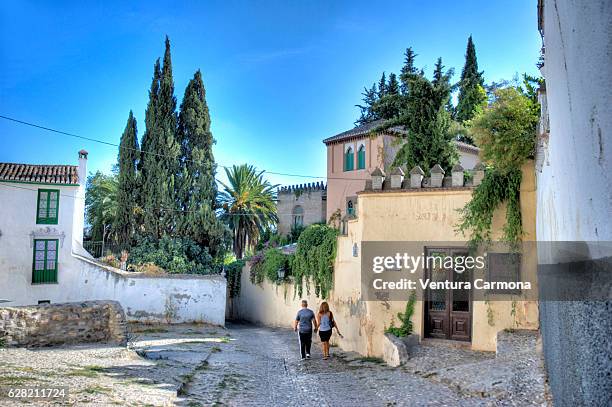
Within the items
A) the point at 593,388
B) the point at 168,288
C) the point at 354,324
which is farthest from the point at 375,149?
the point at 593,388

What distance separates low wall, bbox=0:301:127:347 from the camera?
988 centimetres

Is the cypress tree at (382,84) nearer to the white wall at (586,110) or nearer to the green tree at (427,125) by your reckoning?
the green tree at (427,125)

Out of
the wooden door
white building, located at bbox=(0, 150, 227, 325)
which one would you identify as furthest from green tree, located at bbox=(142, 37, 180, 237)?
the wooden door

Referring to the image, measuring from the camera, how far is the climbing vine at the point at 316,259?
1550cm

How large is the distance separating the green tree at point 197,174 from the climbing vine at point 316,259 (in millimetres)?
12386

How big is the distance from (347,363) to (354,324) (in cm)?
167

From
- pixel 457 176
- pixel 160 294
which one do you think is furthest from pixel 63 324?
pixel 160 294

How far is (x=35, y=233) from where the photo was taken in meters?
22.3

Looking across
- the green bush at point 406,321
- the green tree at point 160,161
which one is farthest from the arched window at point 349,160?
the green bush at point 406,321

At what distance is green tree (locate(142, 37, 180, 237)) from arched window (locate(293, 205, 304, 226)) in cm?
1516

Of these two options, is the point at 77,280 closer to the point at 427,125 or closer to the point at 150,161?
the point at 150,161

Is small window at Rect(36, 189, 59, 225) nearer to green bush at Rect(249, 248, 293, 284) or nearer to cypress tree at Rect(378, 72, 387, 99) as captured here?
green bush at Rect(249, 248, 293, 284)

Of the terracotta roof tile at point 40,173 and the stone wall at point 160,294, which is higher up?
the terracotta roof tile at point 40,173

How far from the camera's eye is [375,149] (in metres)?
32.2
